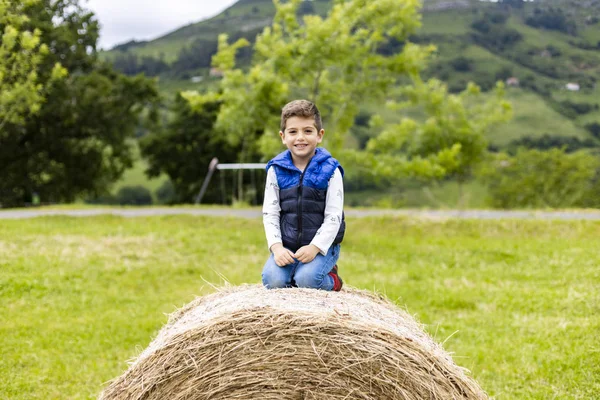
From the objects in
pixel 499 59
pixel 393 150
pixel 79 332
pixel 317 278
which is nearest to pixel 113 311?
pixel 79 332

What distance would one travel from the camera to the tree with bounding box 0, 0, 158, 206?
29781 millimetres

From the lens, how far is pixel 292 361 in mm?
3789

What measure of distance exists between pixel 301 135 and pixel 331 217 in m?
0.64

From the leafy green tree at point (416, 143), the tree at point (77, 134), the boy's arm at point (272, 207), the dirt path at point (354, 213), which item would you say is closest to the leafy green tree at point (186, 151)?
the tree at point (77, 134)

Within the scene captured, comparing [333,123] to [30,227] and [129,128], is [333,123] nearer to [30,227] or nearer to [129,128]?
[30,227]

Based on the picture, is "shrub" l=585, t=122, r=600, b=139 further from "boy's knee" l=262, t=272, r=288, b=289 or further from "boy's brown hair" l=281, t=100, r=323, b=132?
"boy's knee" l=262, t=272, r=288, b=289

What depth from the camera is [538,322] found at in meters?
8.23

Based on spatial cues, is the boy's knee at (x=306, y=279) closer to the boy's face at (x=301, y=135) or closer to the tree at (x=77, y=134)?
the boy's face at (x=301, y=135)

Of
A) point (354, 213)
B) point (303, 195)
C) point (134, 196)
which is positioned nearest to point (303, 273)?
point (303, 195)

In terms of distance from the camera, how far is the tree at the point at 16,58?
9672 millimetres

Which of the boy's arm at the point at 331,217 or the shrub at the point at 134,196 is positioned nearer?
the boy's arm at the point at 331,217

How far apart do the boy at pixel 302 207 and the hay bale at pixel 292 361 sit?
0.63 metres

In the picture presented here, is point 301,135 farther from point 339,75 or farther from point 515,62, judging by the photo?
point 515,62

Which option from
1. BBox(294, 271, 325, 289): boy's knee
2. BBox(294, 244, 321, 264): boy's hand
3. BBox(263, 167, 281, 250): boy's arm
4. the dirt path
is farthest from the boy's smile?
the dirt path
